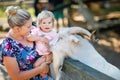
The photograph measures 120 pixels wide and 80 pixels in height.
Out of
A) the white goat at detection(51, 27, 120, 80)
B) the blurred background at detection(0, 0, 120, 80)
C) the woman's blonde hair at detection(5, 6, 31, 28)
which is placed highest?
the woman's blonde hair at detection(5, 6, 31, 28)

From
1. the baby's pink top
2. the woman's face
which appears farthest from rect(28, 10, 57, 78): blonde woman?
the woman's face

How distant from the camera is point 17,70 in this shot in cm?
286

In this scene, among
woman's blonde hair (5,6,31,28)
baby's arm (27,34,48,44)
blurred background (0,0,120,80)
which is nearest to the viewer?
woman's blonde hair (5,6,31,28)

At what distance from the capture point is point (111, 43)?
9.99 m

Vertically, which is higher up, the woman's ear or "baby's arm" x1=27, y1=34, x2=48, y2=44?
the woman's ear

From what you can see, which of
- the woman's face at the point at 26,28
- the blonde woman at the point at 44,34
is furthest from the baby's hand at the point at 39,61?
the woman's face at the point at 26,28

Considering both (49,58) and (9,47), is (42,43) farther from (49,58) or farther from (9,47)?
(9,47)

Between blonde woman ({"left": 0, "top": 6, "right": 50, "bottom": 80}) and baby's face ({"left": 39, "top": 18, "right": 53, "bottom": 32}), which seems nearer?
blonde woman ({"left": 0, "top": 6, "right": 50, "bottom": 80})

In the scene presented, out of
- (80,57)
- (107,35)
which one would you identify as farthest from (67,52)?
(107,35)

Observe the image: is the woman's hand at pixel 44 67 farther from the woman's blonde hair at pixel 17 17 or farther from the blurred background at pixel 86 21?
the blurred background at pixel 86 21

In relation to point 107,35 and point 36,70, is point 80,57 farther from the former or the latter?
point 107,35

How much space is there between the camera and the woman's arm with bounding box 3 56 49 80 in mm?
2828

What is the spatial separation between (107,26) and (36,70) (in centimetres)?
850

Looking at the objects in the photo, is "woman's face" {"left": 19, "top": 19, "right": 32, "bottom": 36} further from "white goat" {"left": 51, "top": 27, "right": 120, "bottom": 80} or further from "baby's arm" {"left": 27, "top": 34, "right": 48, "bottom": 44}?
"white goat" {"left": 51, "top": 27, "right": 120, "bottom": 80}
